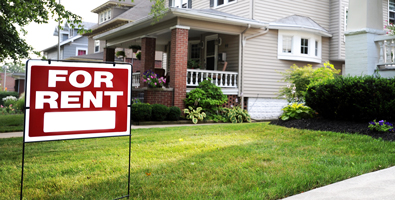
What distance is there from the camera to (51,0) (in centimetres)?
921

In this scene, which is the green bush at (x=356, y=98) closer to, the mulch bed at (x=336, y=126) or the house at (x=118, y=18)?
the mulch bed at (x=336, y=126)

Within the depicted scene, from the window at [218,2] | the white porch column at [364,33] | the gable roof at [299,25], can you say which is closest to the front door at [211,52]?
the window at [218,2]

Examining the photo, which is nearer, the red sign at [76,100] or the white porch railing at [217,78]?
the red sign at [76,100]

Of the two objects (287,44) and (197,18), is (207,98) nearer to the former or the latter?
(197,18)

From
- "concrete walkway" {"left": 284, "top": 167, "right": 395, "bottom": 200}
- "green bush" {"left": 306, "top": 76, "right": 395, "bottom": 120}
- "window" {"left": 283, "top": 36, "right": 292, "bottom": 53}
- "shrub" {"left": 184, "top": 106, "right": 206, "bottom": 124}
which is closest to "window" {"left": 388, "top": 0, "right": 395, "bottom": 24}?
"window" {"left": 283, "top": 36, "right": 292, "bottom": 53}

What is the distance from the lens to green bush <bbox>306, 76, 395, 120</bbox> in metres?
6.74

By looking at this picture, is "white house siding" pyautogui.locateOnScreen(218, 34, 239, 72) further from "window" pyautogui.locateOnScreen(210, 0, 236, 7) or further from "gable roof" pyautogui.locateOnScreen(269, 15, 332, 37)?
"window" pyautogui.locateOnScreen(210, 0, 236, 7)

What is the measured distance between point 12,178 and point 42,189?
2.71 ft

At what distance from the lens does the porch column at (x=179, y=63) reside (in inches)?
520

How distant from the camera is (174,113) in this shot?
1243 centimetres

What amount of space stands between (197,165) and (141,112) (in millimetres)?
7172

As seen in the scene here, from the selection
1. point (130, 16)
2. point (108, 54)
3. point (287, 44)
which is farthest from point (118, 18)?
point (287, 44)

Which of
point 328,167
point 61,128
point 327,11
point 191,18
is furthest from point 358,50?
point 327,11

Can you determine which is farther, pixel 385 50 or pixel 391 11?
pixel 391 11
